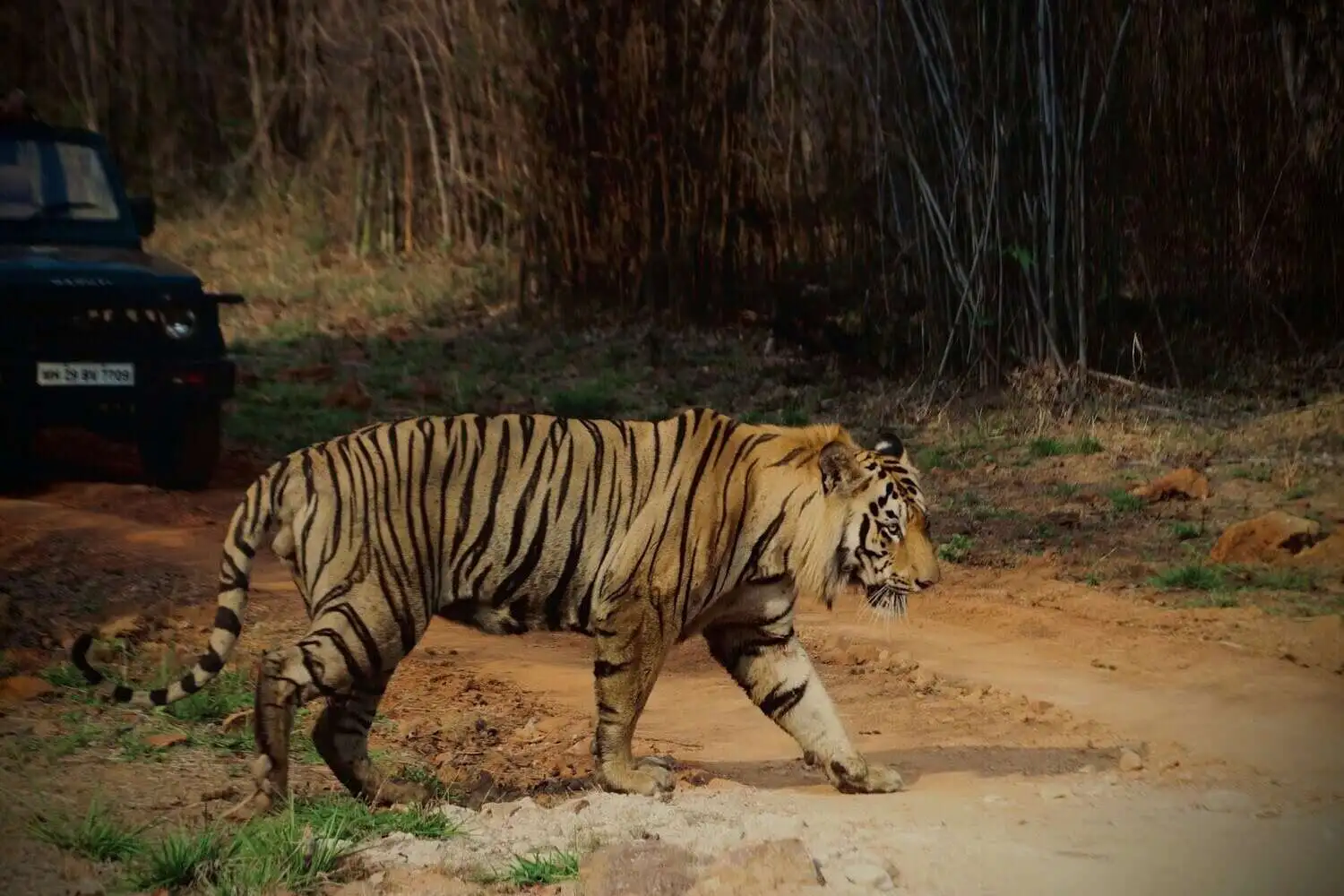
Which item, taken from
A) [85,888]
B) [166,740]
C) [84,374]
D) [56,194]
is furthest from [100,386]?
[85,888]

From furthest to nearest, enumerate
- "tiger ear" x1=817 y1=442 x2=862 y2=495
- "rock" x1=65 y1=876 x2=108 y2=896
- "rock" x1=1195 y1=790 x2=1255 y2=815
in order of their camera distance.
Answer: "tiger ear" x1=817 y1=442 x2=862 y2=495 < "rock" x1=1195 y1=790 x2=1255 y2=815 < "rock" x1=65 y1=876 x2=108 y2=896

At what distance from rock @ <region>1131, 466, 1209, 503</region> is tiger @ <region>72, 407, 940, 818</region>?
357 cm

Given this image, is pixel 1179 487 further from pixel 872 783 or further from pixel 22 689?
pixel 22 689

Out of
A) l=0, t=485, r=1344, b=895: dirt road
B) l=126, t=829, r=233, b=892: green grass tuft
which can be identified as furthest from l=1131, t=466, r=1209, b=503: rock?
l=126, t=829, r=233, b=892: green grass tuft

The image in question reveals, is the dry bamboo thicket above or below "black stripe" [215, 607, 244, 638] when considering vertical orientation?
above

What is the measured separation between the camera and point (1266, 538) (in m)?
7.23

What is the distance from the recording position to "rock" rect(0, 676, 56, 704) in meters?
5.31

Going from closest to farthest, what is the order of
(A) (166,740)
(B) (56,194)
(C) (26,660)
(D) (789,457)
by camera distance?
1. (D) (789,457)
2. (A) (166,740)
3. (C) (26,660)
4. (B) (56,194)

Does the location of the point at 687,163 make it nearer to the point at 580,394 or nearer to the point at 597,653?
the point at 580,394

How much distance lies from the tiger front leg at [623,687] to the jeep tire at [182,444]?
173 inches

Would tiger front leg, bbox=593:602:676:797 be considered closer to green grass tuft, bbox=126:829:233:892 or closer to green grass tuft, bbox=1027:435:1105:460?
green grass tuft, bbox=126:829:233:892

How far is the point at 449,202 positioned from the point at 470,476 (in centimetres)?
977

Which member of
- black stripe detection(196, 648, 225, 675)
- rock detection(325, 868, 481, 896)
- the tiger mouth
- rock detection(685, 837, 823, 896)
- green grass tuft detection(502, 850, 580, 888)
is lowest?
rock detection(325, 868, 481, 896)

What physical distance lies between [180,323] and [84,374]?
1.66ft
